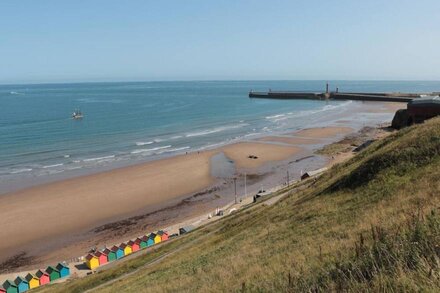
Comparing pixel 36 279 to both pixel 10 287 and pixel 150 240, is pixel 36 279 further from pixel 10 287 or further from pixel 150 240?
pixel 150 240

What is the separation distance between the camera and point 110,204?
3709 centimetres

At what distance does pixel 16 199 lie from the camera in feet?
125

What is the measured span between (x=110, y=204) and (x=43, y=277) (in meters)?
14.1

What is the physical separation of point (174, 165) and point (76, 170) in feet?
37.8

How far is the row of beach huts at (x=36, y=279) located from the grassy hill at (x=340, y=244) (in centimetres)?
322

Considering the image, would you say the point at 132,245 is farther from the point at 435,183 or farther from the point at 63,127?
the point at 63,127

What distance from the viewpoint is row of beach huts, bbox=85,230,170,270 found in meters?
24.5

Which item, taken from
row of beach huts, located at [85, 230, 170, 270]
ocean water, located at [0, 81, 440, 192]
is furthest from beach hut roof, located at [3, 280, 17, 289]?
ocean water, located at [0, 81, 440, 192]

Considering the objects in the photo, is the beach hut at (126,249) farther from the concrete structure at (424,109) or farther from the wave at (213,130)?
the wave at (213,130)

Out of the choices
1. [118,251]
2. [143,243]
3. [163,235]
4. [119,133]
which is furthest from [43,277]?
[119,133]

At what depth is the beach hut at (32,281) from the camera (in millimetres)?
22500

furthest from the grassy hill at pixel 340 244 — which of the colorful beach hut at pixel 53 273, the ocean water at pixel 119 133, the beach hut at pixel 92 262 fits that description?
the ocean water at pixel 119 133

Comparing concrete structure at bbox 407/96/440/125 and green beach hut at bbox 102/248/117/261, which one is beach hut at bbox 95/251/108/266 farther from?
concrete structure at bbox 407/96/440/125

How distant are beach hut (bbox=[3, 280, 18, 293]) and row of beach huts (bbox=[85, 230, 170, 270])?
4037mm
